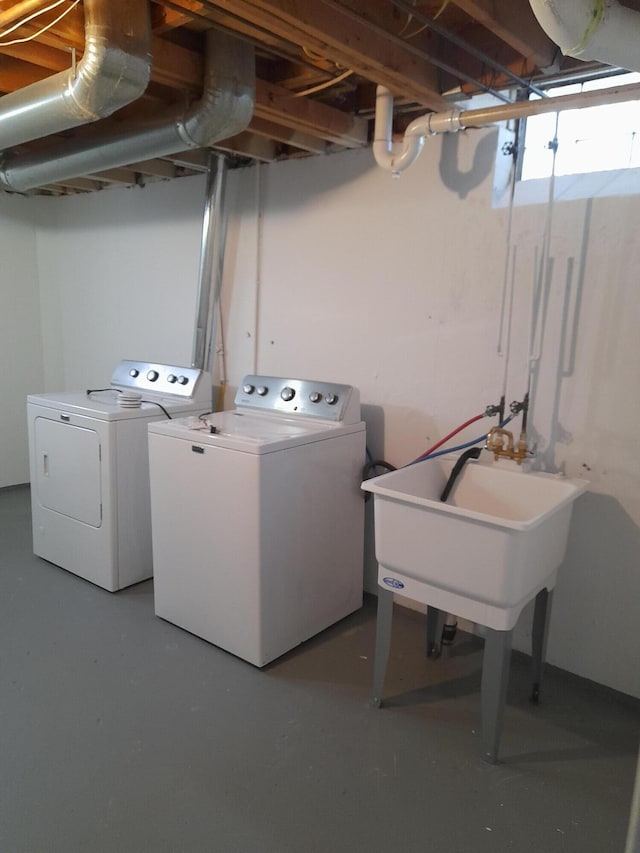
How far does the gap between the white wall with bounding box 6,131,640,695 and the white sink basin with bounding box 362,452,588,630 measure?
252 mm

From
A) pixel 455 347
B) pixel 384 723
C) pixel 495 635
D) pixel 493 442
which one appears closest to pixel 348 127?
pixel 455 347

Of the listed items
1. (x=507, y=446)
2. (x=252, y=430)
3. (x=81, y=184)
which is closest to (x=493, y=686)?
(x=507, y=446)

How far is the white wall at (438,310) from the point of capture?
2.03 meters

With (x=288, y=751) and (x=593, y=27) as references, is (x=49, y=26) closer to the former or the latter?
(x=593, y=27)

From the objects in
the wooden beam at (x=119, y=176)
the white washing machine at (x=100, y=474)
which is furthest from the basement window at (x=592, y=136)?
the wooden beam at (x=119, y=176)

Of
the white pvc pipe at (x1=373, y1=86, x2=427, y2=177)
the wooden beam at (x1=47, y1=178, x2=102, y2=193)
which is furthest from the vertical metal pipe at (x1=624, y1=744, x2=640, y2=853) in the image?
the wooden beam at (x1=47, y1=178, x2=102, y2=193)

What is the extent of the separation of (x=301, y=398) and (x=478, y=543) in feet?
3.88

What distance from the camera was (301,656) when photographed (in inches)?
91.3

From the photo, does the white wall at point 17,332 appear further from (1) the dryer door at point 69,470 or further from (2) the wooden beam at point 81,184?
(1) the dryer door at point 69,470

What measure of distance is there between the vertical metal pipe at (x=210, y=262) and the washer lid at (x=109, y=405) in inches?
12.0

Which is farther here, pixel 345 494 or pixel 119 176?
pixel 119 176

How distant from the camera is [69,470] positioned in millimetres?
2879

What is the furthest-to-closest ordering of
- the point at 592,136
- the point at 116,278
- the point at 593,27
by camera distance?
1. the point at 116,278
2. the point at 592,136
3. the point at 593,27

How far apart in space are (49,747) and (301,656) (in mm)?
929
